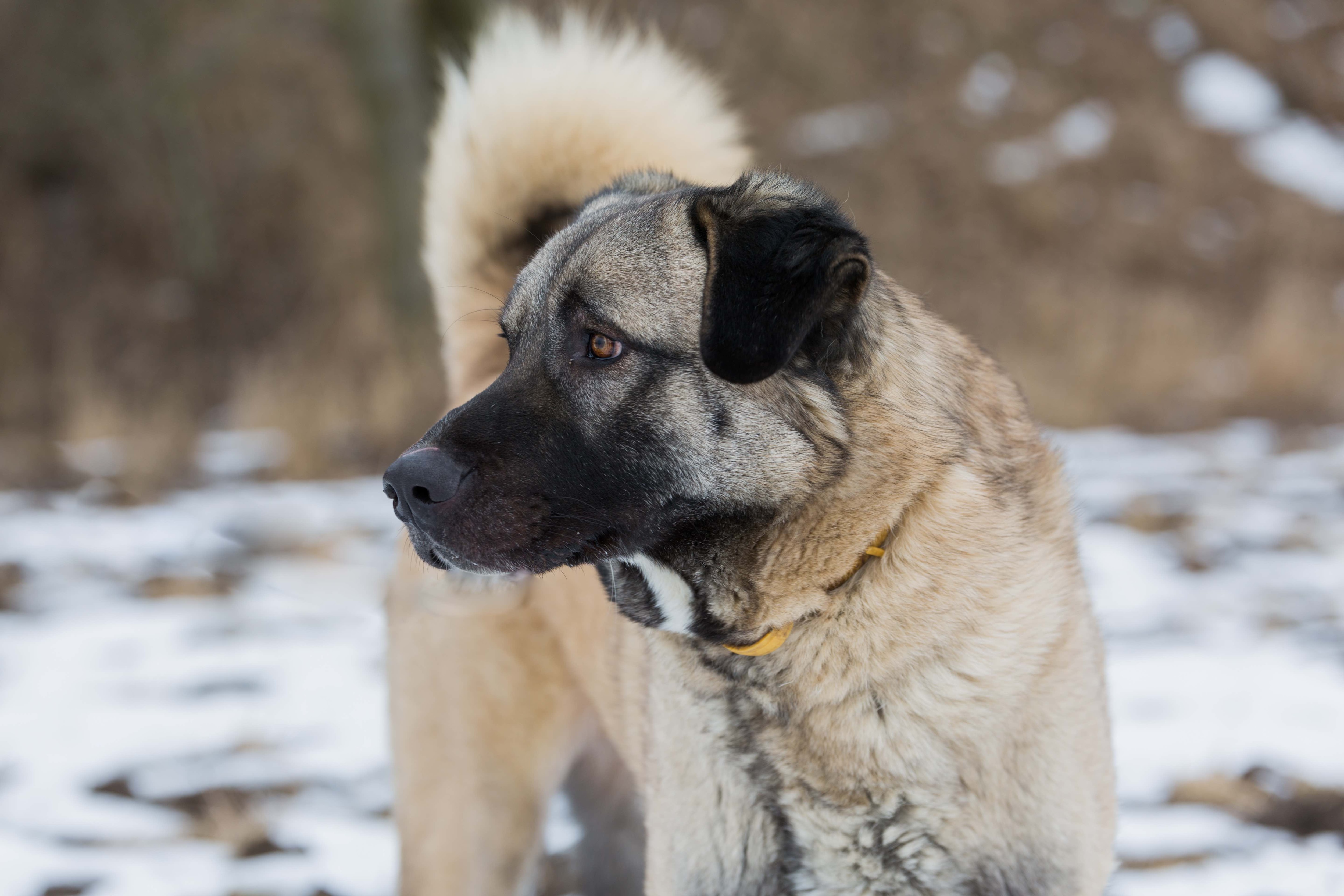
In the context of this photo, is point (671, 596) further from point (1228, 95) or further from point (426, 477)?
point (1228, 95)

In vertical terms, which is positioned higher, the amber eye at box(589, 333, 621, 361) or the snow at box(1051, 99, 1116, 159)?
the snow at box(1051, 99, 1116, 159)

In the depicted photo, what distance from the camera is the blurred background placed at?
3.03m

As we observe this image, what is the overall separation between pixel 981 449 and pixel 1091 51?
1599 centimetres

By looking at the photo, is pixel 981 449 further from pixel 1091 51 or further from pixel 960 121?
pixel 1091 51

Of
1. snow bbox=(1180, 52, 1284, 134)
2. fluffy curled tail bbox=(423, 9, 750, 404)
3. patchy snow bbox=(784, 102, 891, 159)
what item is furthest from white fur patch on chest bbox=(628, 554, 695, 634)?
snow bbox=(1180, 52, 1284, 134)

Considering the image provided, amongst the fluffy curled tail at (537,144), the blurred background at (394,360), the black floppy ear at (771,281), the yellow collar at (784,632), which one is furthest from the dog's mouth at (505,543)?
the blurred background at (394,360)

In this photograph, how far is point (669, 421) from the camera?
5.75 feet

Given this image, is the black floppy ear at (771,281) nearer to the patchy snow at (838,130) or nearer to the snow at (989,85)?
the patchy snow at (838,130)

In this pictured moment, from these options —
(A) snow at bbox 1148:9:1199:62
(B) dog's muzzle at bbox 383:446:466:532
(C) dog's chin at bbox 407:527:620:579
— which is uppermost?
(A) snow at bbox 1148:9:1199:62

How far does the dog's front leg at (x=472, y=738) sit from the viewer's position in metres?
2.37

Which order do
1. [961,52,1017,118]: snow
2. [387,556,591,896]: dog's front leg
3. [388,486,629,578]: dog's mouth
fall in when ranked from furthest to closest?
[961,52,1017,118]: snow, [387,556,591,896]: dog's front leg, [388,486,629,578]: dog's mouth

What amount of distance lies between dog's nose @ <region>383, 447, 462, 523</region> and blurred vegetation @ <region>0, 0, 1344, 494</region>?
173 centimetres

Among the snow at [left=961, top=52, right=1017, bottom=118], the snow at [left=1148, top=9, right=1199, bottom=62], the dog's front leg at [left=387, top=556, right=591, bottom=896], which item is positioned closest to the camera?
the dog's front leg at [left=387, top=556, right=591, bottom=896]

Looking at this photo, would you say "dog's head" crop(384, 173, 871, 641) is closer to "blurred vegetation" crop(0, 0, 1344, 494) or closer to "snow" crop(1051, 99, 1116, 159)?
"blurred vegetation" crop(0, 0, 1344, 494)
